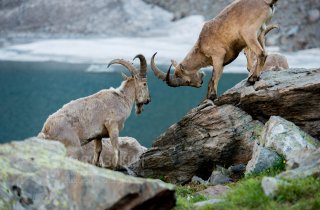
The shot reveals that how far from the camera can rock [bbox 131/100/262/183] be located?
1313 centimetres

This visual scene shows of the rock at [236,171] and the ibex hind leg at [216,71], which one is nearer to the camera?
the rock at [236,171]

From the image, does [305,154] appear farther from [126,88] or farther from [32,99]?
[32,99]

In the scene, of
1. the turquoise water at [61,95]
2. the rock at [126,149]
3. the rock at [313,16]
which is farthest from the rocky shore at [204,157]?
the rock at [313,16]

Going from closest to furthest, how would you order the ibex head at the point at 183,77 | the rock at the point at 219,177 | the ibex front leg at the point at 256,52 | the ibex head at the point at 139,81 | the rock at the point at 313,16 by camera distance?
the rock at the point at 219,177
the ibex front leg at the point at 256,52
the ibex head at the point at 139,81
the ibex head at the point at 183,77
the rock at the point at 313,16

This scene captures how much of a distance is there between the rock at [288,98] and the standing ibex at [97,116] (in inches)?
82.3

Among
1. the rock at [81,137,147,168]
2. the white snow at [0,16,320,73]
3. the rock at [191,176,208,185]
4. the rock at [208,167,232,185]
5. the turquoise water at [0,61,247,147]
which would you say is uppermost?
the rock at [208,167,232,185]

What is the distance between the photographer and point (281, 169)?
35.2 feet

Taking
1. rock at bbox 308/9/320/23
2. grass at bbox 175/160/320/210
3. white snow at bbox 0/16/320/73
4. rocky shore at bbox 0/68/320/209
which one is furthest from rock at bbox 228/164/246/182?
rock at bbox 308/9/320/23

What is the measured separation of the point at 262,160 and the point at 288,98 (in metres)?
2.22

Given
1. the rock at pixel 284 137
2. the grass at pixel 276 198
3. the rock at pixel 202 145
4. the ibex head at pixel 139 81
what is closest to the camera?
the grass at pixel 276 198

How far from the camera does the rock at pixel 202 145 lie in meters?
13.1

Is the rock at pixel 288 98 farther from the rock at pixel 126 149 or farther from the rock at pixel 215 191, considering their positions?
the rock at pixel 126 149

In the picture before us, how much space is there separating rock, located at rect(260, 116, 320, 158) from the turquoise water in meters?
31.1

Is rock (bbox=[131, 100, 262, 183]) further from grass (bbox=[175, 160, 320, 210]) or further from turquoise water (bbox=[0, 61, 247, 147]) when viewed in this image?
turquoise water (bbox=[0, 61, 247, 147])
